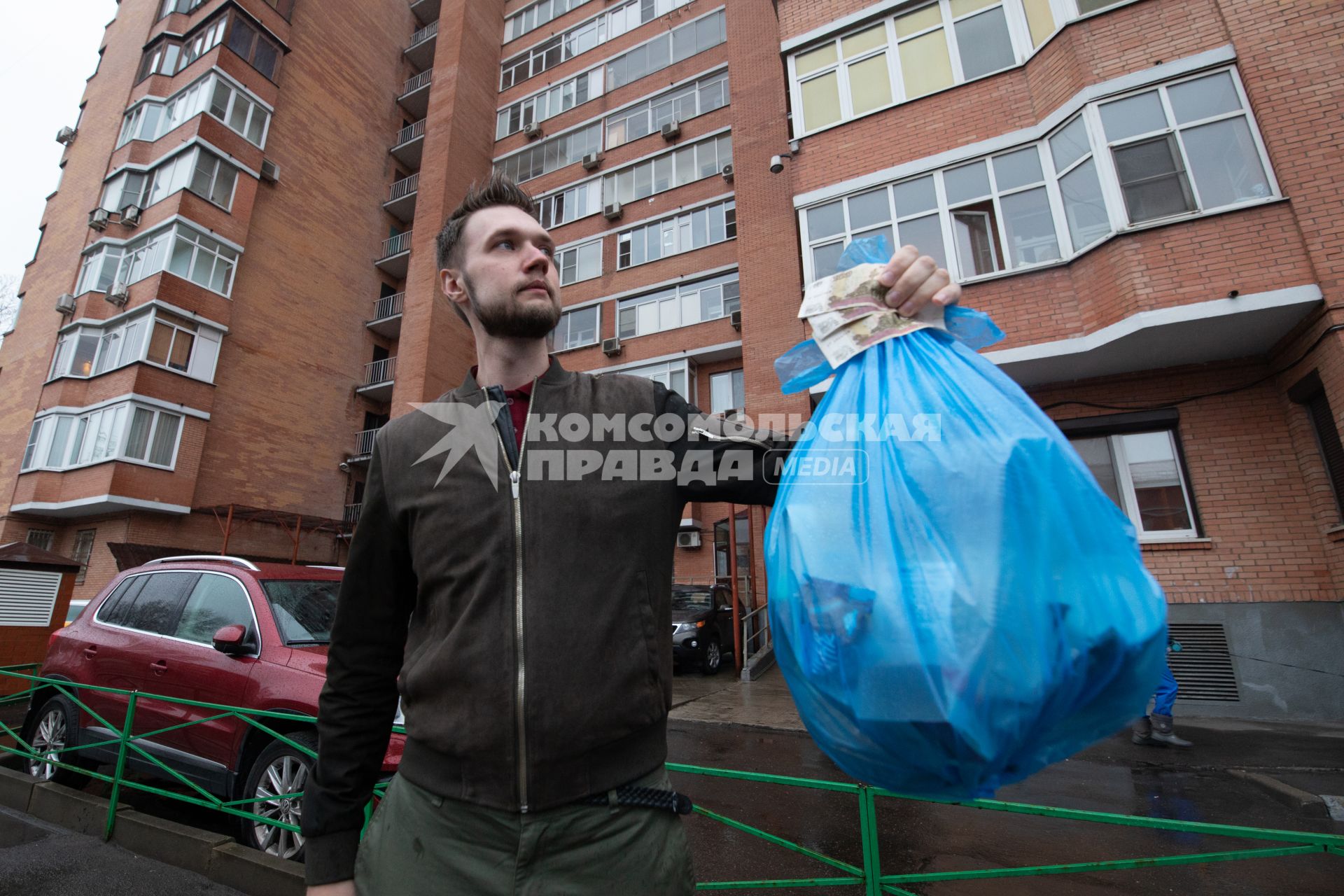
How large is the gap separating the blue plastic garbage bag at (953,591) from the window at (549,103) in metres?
25.7

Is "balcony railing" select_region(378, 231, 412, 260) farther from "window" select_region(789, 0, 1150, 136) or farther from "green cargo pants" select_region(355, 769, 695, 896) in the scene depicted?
"green cargo pants" select_region(355, 769, 695, 896)

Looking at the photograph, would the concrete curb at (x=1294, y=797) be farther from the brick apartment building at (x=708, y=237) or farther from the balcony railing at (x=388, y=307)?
the balcony railing at (x=388, y=307)

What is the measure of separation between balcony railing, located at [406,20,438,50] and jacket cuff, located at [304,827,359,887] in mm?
33032

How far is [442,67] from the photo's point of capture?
2472cm

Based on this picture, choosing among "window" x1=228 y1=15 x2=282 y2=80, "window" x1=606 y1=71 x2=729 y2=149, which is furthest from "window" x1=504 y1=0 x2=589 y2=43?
"window" x1=228 y1=15 x2=282 y2=80

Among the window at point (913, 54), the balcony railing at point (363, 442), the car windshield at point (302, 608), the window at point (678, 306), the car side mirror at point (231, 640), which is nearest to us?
the car side mirror at point (231, 640)

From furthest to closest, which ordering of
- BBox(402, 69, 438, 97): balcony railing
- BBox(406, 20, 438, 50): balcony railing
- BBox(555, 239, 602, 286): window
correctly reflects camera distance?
1. BBox(406, 20, 438, 50): balcony railing
2. BBox(402, 69, 438, 97): balcony railing
3. BBox(555, 239, 602, 286): window

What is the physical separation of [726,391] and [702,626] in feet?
28.9

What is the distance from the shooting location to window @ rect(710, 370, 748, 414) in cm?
1872

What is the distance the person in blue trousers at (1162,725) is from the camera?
6.26m

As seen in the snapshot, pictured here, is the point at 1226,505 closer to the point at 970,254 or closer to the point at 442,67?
the point at 970,254

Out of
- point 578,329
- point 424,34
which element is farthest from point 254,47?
point 578,329

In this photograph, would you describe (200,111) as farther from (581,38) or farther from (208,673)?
(208,673)

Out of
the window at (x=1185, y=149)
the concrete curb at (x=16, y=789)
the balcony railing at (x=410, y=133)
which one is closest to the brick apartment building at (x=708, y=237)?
the window at (x=1185, y=149)
